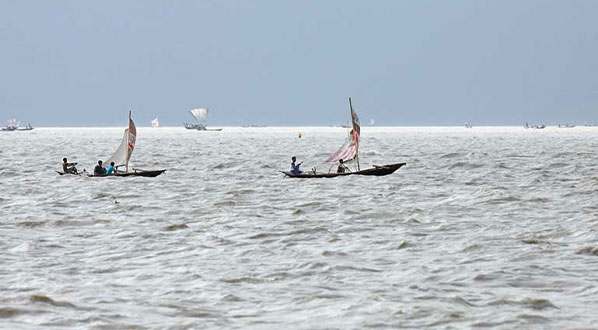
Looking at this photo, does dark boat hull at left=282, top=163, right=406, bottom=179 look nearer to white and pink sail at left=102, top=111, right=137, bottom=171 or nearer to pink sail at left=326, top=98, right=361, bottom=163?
pink sail at left=326, top=98, right=361, bottom=163

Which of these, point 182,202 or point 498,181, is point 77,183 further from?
point 498,181

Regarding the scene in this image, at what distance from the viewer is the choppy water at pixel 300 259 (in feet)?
60.7

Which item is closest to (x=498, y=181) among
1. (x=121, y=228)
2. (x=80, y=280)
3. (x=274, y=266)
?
(x=121, y=228)

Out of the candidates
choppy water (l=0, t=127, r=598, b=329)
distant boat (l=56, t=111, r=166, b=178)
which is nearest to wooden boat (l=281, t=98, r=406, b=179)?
choppy water (l=0, t=127, r=598, b=329)

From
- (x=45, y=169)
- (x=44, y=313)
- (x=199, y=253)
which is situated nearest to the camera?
(x=44, y=313)

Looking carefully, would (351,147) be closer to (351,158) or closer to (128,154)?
(351,158)

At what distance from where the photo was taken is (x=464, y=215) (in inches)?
1425

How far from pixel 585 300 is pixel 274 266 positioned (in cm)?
833

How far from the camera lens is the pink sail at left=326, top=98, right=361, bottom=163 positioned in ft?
180

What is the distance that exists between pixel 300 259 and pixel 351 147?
3081cm

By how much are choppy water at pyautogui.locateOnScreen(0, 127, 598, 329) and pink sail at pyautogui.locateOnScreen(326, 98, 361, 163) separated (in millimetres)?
7219

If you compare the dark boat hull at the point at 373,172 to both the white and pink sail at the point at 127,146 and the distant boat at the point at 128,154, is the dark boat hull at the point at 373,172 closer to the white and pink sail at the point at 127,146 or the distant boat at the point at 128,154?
the distant boat at the point at 128,154

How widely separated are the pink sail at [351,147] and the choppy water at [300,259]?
Answer: 722 cm

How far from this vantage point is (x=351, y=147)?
182ft
